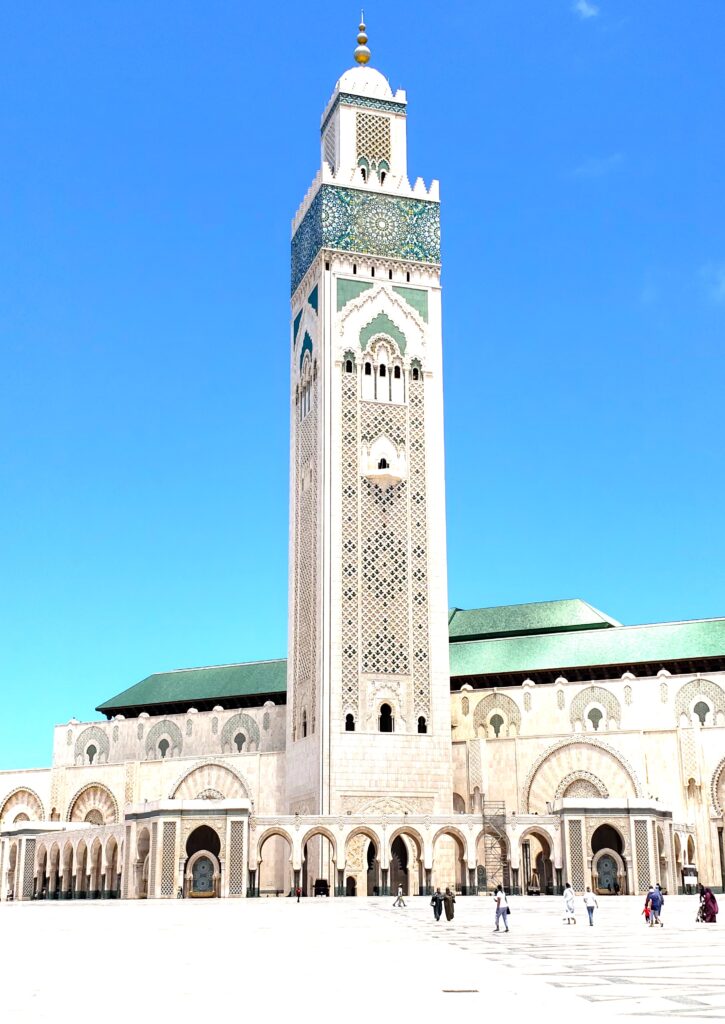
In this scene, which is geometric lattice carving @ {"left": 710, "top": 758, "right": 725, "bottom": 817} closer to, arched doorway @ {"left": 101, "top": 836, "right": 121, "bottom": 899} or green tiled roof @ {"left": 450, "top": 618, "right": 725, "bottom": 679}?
green tiled roof @ {"left": 450, "top": 618, "right": 725, "bottom": 679}

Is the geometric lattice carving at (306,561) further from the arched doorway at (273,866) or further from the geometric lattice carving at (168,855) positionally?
the geometric lattice carving at (168,855)

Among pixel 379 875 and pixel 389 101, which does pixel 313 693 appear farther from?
pixel 389 101

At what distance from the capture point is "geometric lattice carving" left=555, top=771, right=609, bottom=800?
37969 mm

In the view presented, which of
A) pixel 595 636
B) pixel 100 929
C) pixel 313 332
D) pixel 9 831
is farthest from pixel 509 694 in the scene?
pixel 100 929

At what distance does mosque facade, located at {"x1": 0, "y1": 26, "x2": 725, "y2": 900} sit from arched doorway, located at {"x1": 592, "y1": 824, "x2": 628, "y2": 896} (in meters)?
0.06

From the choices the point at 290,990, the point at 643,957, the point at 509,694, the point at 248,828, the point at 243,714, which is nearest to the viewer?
the point at 290,990

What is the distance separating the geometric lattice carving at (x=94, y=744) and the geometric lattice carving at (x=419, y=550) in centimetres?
1435

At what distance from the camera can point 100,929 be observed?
18219 mm

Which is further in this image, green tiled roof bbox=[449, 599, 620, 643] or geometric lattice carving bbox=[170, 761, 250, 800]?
green tiled roof bbox=[449, 599, 620, 643]

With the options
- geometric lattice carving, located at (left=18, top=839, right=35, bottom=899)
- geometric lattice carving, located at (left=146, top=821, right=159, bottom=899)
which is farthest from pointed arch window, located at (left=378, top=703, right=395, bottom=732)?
geometric lattice carving, located at (left=18, top=839, right=35, bottom=899)

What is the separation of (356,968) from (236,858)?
862 inches

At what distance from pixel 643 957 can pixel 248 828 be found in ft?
70.4

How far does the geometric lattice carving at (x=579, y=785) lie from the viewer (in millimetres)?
37969

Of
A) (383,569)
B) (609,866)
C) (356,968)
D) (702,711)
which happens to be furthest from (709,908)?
(383,569)
